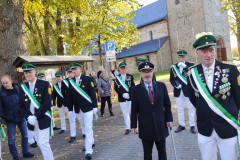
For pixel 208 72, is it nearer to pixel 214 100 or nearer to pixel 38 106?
pixel 214 100

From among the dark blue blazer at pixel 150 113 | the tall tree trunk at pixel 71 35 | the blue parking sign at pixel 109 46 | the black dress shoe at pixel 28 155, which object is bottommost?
the black dress shoe at pixel 28 155

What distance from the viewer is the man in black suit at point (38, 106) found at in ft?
15.3

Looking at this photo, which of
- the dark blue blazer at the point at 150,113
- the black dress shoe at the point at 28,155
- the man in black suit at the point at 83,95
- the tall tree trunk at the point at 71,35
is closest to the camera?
the dark blue blazer at the point at 150,113

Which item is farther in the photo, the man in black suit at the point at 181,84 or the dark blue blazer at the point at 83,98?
the man in black suit at the point at 181,84

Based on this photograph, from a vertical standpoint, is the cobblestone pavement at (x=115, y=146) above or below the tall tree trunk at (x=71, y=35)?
below

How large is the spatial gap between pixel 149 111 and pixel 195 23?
34079 mm

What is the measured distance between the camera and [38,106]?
→ 4754 mm

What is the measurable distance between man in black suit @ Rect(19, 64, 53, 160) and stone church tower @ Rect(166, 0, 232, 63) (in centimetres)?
3232

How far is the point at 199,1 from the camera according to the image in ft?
109

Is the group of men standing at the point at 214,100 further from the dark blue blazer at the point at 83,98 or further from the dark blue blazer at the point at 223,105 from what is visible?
the dark blue blazer at the point at 83,98

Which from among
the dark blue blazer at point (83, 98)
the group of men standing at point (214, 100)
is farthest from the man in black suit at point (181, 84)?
the group of men standing at point (214, 100)

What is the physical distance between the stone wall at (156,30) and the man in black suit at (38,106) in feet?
124

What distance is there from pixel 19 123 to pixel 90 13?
1320 cm

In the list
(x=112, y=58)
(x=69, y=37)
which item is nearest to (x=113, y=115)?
(x=112, y=58)
